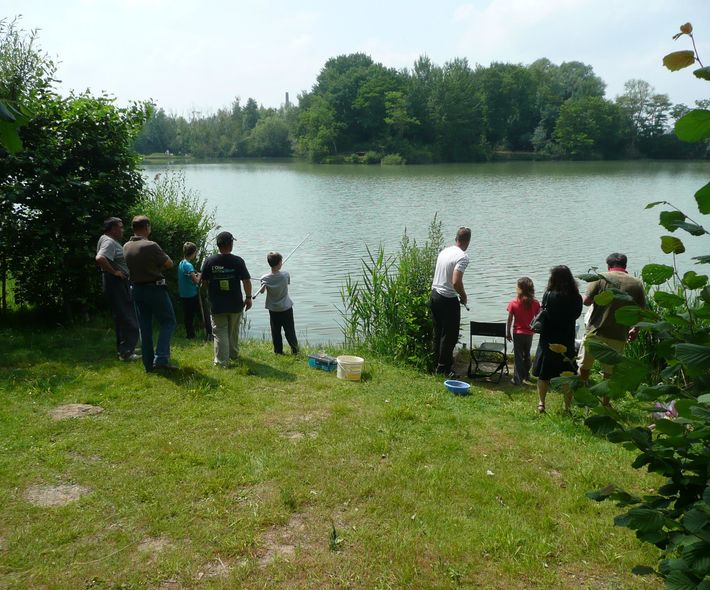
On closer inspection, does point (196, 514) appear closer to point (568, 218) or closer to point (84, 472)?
point (84, 472)

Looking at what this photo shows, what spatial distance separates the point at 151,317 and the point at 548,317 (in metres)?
4.42

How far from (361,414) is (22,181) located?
6.02m

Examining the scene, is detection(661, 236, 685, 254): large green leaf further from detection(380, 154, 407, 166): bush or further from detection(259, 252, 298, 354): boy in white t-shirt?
detection(380, 154, 407, 166): bush

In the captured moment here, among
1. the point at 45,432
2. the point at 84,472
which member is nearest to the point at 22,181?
the point at 45,432

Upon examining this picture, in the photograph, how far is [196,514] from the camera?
13.6ft

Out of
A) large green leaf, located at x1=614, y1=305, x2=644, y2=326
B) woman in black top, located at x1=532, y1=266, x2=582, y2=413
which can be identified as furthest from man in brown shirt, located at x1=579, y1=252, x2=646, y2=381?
large green leaf, located at x1=614, y1=305, x2=644, y2=326

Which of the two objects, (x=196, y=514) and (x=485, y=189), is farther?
(x=485, y=189)

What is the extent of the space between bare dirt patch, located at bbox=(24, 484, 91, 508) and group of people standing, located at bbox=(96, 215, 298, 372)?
9.03 feet

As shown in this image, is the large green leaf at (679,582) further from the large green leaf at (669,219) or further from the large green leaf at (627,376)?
the large green leaf at (669,219)

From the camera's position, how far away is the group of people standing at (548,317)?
6.15 m

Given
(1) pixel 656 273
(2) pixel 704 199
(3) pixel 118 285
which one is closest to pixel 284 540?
(1) pixel 656 273

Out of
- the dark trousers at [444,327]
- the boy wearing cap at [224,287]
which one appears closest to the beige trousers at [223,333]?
the boy wearing cap at [224,287]

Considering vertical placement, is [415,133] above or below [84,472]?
above

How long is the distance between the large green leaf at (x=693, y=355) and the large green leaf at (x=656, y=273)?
1.15 ft
